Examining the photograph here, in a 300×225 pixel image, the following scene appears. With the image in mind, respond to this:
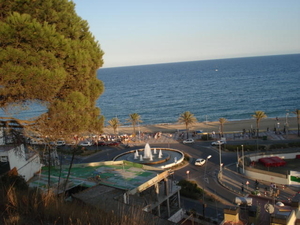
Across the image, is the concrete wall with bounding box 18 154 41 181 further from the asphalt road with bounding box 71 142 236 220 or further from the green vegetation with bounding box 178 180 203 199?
the green vegetation with bounding box 178 180 203 199

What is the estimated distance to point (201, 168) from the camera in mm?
25188

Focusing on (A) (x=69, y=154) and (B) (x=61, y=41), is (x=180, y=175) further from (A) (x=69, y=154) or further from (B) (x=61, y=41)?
(B) (x=61, y=41)

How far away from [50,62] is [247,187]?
1736cm

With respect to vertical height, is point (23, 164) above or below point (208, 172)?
above

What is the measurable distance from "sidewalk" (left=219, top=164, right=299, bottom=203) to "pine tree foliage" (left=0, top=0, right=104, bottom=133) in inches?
521

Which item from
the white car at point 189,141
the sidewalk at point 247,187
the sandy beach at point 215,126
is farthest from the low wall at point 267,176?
the sandy beach at point 215,126

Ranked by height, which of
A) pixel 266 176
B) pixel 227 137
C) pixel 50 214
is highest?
pixel 50 214

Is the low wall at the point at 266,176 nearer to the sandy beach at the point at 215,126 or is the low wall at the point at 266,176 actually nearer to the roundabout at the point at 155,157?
the roundabout at the point at 155,157

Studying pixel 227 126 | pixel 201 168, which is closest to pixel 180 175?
pixel 201 168

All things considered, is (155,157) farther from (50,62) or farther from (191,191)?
(50,62)

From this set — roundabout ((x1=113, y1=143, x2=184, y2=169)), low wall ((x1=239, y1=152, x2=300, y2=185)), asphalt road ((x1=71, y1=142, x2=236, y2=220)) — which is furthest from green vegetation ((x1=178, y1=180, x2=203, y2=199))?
roundabout ((x1=113, y1=143, x2=184, y2=169))

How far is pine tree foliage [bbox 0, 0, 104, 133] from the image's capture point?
7.37m

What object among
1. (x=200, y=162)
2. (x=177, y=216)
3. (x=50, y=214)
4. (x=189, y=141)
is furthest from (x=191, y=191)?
(x=189, y=141)

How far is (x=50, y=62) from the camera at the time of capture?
7906 millimetres
